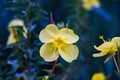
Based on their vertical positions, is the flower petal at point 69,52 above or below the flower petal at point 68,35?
below

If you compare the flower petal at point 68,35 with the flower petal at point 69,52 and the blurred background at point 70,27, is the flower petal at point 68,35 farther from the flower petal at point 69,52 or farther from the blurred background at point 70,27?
the blurred background at point 70,27

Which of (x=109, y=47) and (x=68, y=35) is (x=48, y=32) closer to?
(x=68, y=35)

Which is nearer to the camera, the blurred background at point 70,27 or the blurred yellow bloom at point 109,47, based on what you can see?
the blurred yellow bloom at point 109,47

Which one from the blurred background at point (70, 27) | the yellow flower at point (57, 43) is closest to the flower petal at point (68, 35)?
the yellow flower at point (57, 43)

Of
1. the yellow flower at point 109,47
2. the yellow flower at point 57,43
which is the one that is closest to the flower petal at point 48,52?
the yellow flower at point 57,43

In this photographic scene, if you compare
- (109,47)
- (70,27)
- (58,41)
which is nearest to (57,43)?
(58,41)

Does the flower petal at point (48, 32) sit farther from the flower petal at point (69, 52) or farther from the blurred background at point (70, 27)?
the blurred background at point (70, 27)

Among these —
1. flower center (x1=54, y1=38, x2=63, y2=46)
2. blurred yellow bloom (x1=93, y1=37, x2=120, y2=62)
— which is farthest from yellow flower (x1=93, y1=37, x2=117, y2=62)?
flower center (x1=54, y1=38, x2=63, y2=46)

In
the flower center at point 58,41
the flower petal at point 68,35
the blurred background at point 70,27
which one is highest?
the flower petal at point 68,35
